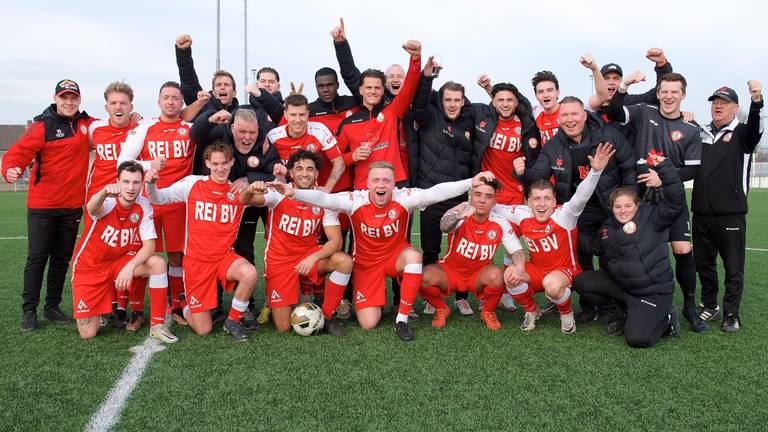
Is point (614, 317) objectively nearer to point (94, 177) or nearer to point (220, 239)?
point (220, 239)

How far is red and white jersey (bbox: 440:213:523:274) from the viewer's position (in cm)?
527

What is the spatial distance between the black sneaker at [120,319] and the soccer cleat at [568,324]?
3.76m

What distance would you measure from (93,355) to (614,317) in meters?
4.17

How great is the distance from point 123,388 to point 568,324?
3.43 metres

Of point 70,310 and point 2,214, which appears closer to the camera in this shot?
point 70,310

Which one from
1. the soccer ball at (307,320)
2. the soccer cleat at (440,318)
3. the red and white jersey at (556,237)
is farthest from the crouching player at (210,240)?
the red and white jersey at (556,237)

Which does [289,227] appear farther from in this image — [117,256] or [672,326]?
[672,326]

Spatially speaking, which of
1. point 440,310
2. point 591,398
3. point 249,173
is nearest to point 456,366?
point 591,398

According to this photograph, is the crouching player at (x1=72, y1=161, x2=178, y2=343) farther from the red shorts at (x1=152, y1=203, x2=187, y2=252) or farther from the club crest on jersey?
the club crest on jersey

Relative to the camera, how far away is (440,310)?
5258 mm

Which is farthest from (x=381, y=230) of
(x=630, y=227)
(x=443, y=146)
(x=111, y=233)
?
(x=111, y=233)

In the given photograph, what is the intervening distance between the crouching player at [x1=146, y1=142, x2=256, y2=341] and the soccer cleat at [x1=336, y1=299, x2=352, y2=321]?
0.91 m

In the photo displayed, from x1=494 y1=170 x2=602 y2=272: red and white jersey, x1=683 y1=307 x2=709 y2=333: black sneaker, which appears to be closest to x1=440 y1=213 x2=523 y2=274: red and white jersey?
x1=494 y1=170 x2=602 y2=272: red and white jersey

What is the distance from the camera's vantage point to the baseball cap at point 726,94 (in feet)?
16.3
